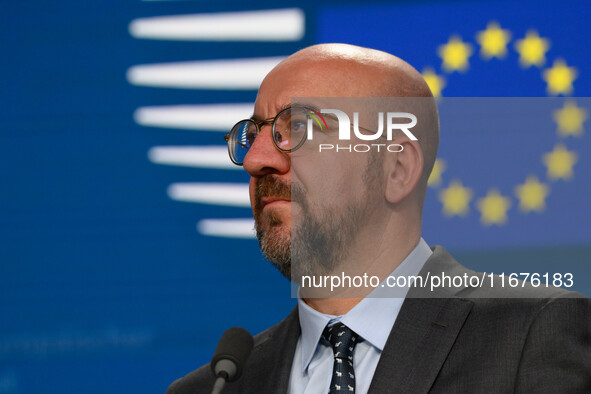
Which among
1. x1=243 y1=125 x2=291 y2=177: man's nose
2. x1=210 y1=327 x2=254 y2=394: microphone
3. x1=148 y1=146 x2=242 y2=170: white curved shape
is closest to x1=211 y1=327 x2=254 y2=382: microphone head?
x1=210 y1=327 x2=254 y2=394: microphone

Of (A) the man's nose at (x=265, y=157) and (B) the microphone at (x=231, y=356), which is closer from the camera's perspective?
(B) the microphone at (x=231, y=356)

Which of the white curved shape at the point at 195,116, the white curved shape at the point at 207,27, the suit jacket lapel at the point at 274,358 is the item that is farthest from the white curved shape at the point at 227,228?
the suit jacket lapel at the point at 274,358

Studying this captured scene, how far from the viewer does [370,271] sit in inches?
65.9

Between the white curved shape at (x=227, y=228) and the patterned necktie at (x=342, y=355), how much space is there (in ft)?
3.59

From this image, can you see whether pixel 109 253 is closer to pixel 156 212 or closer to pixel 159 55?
pixel 156 212

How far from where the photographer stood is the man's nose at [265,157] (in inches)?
63.3

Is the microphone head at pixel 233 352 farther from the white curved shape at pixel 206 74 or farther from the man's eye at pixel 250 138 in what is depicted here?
the white curved shape at pixel 206 74

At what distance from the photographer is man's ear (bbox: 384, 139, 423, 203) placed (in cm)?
168

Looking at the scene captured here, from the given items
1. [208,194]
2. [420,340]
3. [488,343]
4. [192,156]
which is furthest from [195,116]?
[488,343]

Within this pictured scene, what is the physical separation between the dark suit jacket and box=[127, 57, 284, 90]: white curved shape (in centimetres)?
138

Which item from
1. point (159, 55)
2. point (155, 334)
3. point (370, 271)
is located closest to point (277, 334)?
point (370, 271)

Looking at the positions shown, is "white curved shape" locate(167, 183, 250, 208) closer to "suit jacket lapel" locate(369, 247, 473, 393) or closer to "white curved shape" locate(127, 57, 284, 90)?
"white curved shape" locate(127, 57, 284, 90)

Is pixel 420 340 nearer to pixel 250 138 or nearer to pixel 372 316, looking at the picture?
pixel 372 316

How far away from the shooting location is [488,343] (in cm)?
144
